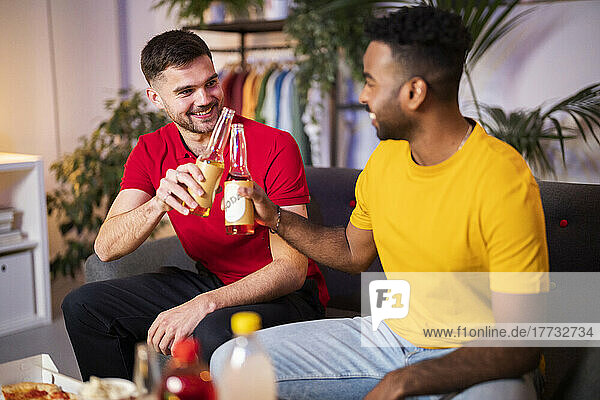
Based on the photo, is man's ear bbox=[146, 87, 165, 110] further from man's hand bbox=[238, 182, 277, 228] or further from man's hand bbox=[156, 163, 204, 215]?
man's hand bbox=[238, 182, 277, 228]

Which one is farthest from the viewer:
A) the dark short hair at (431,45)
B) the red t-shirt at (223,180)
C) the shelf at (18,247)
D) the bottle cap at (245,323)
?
the shelf at (18,247)

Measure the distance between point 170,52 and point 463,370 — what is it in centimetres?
122

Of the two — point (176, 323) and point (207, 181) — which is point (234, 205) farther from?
point (176, 323)

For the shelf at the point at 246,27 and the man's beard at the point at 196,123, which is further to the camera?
the shelf at the point at 246,27

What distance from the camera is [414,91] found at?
133cm

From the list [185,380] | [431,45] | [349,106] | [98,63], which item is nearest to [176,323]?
[185,380]

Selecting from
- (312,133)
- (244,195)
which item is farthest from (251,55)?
(244,195)

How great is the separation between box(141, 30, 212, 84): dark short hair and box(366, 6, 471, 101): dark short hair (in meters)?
0.76

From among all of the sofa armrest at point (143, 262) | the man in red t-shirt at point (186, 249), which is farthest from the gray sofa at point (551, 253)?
the man in red t-shirt at point (186, 249)

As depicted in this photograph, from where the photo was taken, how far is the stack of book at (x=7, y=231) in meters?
2.98

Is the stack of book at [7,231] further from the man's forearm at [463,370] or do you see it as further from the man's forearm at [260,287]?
the man's forearm at [463,370]

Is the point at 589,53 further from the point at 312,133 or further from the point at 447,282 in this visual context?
the point at 447,282

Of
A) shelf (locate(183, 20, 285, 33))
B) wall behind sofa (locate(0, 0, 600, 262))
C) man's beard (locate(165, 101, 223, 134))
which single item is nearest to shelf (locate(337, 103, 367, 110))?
shelf (locate(183, 20, 285, 33))

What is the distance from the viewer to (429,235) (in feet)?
4.48
